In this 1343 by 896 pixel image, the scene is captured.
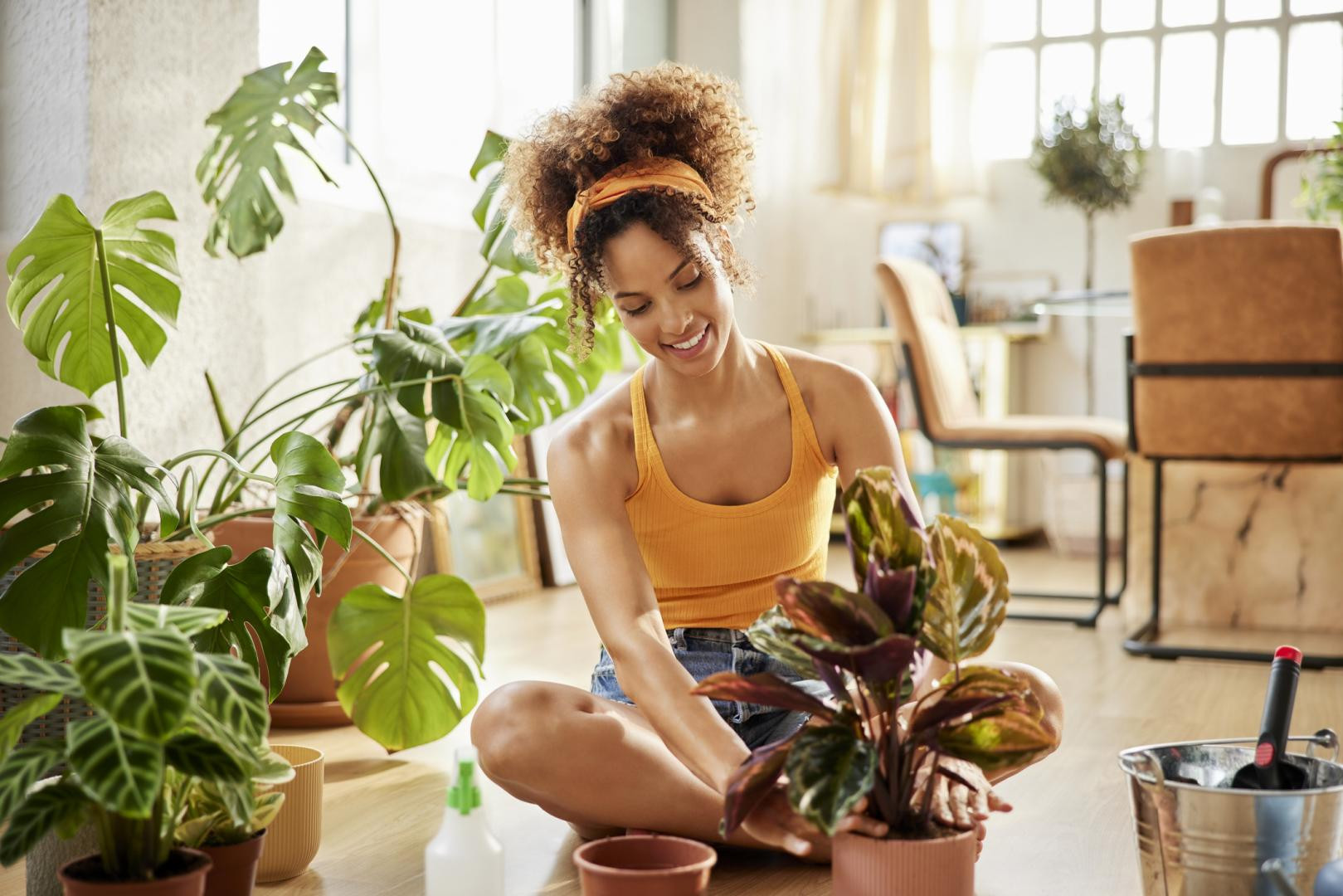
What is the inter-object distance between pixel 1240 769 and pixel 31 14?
241 centimetres

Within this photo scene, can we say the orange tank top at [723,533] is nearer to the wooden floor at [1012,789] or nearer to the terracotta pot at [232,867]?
the wooden floor at [1012,789]

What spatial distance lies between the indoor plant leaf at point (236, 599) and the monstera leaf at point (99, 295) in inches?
17.5

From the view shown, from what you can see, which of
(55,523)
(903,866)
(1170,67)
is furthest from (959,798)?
(1170,67)

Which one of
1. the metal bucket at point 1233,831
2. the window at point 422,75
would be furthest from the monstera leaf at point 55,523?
the window at point 422,75

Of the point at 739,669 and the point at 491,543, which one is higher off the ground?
the point at 739,669

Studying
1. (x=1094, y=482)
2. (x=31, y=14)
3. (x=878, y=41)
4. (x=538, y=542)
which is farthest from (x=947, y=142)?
(x=31, y=14)

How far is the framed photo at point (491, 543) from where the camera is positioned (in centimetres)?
384

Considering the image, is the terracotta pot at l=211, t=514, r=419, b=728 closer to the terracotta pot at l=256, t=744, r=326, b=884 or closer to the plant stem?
the plant stem

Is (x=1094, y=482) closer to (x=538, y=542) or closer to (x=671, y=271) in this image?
(x=538, y=542)

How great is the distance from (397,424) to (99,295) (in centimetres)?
46

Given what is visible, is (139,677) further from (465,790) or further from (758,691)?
(758,691)

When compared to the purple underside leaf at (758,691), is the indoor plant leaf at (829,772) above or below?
below

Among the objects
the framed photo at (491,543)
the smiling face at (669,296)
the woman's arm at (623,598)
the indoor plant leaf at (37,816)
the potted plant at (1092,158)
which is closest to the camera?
the indoor plant leaf at (37,816)

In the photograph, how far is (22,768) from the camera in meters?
1.08
